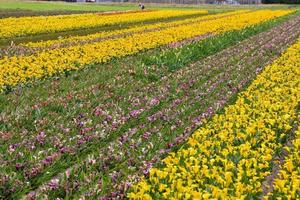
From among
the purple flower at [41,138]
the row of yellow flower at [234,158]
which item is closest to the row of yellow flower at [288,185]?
the row of yellow flower at [234,158]

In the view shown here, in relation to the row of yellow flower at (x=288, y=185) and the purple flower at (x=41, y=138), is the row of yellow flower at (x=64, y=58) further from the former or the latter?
the row of yellow flower at (x=288, y=185)

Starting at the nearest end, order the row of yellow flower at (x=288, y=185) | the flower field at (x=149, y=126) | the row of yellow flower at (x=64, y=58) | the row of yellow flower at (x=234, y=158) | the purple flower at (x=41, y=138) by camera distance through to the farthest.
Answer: the row of yellow flower at (x=288, y=185), the row of yellow flower at (x=234, y=158), the flower field at (x=149, y=126), the purple flower at (x=41, y=138), the row of yellow flower at (x=64, y=58)

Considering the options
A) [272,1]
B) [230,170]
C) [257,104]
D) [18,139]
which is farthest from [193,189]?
[272,1]

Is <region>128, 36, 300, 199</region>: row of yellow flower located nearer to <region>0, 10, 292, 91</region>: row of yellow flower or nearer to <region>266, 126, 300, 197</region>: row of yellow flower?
<region>266, 126, 300, 197</region>: row of yellow flower

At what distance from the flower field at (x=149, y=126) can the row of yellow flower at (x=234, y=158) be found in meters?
0.03

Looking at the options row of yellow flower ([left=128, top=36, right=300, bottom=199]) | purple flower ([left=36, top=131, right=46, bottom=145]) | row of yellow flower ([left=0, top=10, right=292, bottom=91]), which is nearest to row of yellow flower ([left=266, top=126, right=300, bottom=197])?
row of yellow flower ([left=128, top=36, right=300, bottom=199])

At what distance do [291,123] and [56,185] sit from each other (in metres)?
6.19

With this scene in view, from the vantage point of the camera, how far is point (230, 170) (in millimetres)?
8094

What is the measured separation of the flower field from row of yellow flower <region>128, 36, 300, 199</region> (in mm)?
28

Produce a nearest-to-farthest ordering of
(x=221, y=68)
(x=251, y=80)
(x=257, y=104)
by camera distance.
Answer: (x=257, y=104) → (x=251, y=80) → (x=221, y=68)

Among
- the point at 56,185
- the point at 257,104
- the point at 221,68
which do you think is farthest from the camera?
the point at 221,68

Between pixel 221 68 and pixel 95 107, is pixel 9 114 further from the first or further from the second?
pixel 221 68

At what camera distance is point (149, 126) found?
37.6 ft

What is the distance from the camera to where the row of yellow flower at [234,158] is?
7.05m
